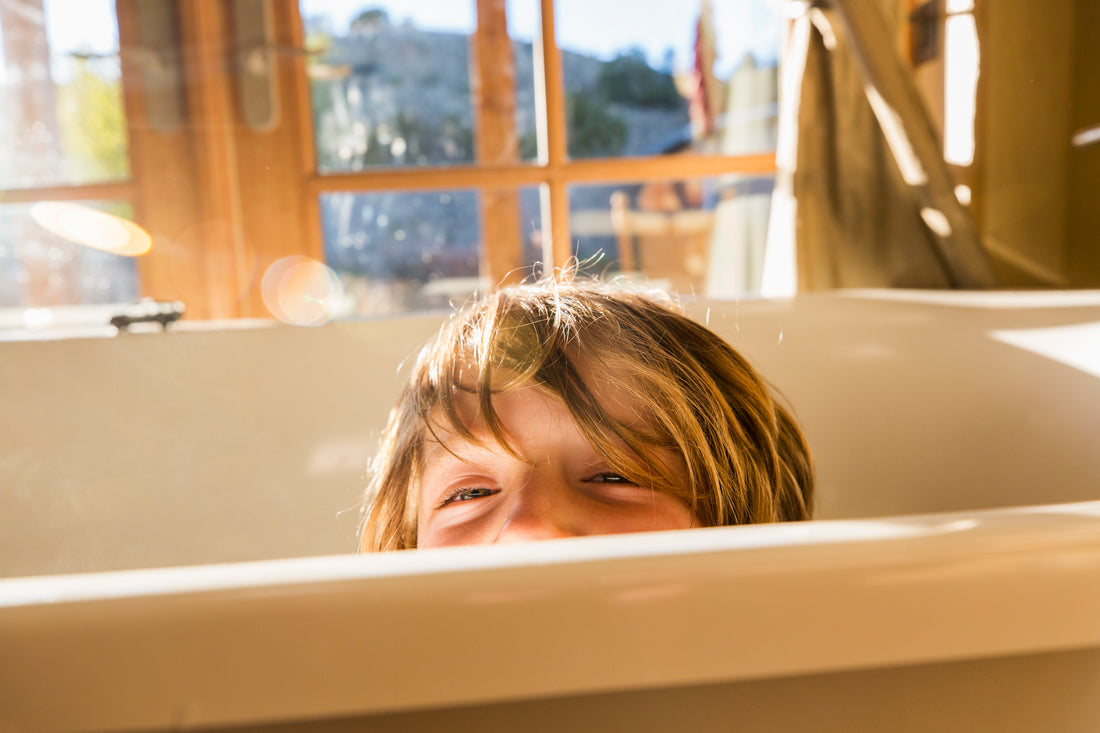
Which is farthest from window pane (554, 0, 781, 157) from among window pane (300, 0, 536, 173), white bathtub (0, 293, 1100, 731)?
white bathtub (0, 293, 1100, 731)

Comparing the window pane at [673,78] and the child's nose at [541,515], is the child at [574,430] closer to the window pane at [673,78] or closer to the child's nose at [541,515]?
the child's nose at [541,515]

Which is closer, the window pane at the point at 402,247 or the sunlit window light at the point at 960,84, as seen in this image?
the sunlit window light at the point at 960,84

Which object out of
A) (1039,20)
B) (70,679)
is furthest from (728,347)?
(1039,20)

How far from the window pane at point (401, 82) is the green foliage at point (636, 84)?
7.2 inches

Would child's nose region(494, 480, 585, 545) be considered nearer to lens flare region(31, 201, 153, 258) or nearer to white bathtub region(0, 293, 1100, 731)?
white bathtub region(0, 293, 1100, 731)

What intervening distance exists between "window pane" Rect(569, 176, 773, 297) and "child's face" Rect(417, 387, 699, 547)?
1.27 meters

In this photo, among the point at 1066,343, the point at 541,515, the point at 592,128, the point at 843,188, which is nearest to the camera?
the point at 541,515

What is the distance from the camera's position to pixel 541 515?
19.3 inches

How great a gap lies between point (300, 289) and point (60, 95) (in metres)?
0.65

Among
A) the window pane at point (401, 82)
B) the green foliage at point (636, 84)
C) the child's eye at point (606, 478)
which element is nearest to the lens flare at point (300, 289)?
the window pane at point (401, 82)

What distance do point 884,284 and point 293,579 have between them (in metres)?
1.33

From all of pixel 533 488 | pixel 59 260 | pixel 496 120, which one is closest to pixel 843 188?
pixel 496 120

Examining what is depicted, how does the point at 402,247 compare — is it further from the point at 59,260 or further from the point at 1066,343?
the point at 1066,343

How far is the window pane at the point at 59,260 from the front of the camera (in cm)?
173
